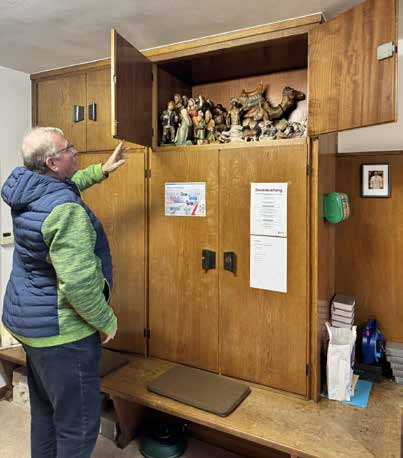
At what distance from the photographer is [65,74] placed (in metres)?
2.83

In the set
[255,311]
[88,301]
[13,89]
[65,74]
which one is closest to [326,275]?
[255,311]

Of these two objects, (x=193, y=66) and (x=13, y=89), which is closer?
(x=193, y=66)

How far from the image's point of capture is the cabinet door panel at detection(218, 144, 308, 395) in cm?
205

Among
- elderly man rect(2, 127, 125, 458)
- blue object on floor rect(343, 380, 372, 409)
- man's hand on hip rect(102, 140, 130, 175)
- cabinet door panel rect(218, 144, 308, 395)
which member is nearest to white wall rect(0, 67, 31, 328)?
man's hand on hip rect(102, 140, 130, 175)

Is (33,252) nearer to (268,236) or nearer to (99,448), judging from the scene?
(268,236)

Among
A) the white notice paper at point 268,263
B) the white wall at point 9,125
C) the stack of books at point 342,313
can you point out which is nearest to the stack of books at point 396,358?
the stack of books at point 342,313

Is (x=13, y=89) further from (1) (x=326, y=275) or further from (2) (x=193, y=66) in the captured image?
(1) (x=326, y=275)

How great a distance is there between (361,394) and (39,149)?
205cm

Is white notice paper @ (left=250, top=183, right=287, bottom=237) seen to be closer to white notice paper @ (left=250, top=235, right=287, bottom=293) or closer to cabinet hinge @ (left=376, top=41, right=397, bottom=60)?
white notice paper @ (left=250, top=235, right=287, bottom=293)

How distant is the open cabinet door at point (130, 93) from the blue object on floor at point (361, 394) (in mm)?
1881

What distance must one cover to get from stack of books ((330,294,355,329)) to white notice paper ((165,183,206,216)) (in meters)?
0.96

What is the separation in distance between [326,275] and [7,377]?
2.40m

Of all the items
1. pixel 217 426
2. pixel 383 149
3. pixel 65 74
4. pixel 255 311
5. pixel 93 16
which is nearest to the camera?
pixel 217 426

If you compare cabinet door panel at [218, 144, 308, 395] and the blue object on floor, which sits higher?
cabinet door panel at [218, 144, 308, 395]
